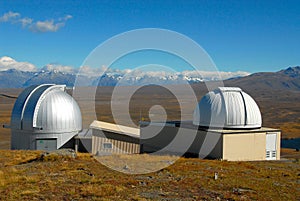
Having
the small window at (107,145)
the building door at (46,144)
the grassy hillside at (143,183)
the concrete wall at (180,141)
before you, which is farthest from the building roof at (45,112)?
the grassy hillside at (143,183)

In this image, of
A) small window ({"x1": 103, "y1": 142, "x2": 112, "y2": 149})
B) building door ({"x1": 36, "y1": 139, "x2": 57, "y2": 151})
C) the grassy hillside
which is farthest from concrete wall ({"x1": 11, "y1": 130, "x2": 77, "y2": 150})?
the grassy hillside

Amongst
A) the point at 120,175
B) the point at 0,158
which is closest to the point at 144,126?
the point at 0,158

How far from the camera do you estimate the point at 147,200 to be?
403 inches

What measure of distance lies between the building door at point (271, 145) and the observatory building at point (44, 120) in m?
13.7

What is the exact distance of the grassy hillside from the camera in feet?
35.7

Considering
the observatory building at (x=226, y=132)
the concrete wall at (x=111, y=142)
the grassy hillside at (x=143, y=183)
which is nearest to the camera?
the grassy hillside at (x=143, y=183)

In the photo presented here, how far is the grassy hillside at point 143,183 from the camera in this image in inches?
428

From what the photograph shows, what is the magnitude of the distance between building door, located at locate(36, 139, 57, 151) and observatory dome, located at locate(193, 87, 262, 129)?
401 inches

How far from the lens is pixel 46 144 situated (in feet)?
78.4

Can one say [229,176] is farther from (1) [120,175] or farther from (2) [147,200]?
(2) [147,200]

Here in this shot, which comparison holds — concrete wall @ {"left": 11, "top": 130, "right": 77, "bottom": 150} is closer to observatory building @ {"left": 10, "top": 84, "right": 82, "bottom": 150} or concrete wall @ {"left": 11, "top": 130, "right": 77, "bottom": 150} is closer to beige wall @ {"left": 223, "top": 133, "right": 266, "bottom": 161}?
observatory building @ {"left": 10, "top": 84, "right": 82, "bottom": 150}

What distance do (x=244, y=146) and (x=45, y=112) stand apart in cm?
1358

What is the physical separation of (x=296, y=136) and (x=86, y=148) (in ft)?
143

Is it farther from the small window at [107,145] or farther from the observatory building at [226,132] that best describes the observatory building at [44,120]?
the observatory building at [226,132]
